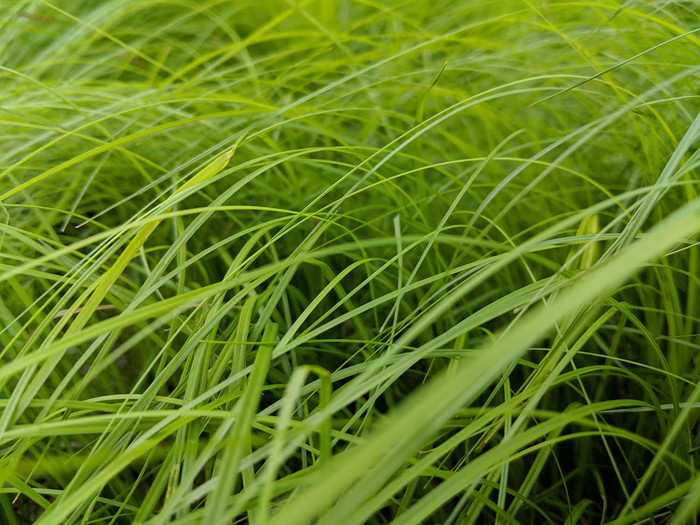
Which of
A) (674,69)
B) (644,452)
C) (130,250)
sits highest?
(130,250)

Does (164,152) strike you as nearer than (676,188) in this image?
No

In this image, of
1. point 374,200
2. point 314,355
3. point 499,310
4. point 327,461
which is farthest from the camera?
point 374,200

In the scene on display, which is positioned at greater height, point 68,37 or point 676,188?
point 68,37

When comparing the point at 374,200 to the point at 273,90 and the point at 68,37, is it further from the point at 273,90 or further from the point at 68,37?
the point at 68,37

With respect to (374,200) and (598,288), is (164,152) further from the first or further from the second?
(598,288)

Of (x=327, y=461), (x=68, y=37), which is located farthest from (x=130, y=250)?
(x=68, y=37)

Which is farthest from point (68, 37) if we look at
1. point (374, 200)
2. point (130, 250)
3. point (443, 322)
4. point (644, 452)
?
point (644, 452)

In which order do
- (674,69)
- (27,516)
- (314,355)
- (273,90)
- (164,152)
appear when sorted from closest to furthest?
(27,516), (314,355), (674,69), (164,152), (273,90)
